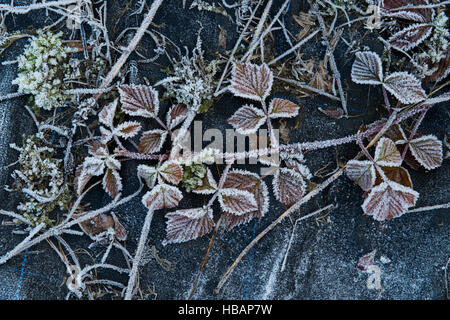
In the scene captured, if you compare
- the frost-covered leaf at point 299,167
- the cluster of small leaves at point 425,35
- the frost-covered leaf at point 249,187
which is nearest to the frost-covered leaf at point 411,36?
the cluster of small leaves at point 425,35

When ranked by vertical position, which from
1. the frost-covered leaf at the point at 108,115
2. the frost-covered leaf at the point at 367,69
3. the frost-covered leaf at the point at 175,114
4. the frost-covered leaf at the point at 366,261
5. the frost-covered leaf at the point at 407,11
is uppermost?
the frost-covered leaf at the point at 407,11

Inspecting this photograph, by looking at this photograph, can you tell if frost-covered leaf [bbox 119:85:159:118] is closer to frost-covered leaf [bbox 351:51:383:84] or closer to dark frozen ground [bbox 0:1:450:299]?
dark frozen ground [bbox 0:1:450:299]

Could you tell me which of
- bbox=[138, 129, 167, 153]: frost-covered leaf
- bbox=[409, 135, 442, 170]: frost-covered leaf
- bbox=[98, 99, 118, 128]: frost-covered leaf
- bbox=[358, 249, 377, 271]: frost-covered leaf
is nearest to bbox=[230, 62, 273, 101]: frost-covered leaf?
bbox=[138, 129, 167, 153]: frost-covered leaf

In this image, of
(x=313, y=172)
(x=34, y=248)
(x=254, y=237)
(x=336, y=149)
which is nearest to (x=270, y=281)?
(x=254, y=237)

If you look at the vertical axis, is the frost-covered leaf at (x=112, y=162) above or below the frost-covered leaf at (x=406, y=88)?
below

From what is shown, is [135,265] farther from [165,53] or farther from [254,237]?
[165,53]

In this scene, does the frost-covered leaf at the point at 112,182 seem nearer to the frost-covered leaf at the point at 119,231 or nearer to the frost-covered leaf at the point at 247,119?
the frost-covered leaf at the point at 119,231
